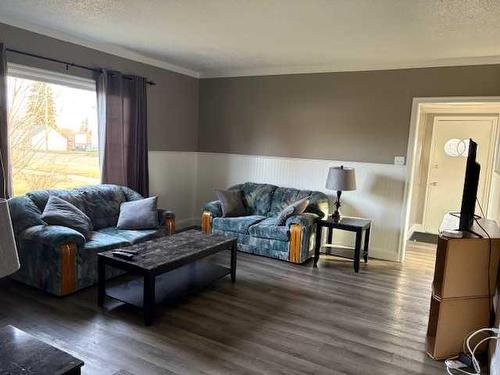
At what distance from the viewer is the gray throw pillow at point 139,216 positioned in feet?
13.3

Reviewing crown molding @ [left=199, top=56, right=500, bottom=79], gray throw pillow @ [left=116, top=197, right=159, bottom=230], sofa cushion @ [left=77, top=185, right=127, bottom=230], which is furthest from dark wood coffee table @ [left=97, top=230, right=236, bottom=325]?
crown molding @ [left=199, top=56, right=500, bottom=79]

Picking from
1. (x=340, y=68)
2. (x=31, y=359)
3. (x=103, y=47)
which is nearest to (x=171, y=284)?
(x=31, y=359)

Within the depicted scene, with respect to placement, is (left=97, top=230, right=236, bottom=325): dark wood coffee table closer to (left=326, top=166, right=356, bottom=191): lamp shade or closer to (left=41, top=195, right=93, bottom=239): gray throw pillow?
(left=41, top=195, right=93, bottom=239): gray throw pillow

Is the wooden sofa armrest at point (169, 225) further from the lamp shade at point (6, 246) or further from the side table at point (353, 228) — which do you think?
the lamp shade at point (6, 246)

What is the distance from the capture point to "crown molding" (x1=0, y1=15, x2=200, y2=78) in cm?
362

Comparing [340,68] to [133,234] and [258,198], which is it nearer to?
[258,198]

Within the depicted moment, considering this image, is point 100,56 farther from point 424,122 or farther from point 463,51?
point 424,122

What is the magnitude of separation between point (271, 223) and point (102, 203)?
6.75 ft

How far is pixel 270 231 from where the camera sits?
4.51 metres

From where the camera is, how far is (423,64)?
14.6 ft

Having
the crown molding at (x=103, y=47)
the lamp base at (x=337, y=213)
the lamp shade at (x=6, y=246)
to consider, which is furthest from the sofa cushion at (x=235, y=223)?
the lamp shade at (x=6, y=246)

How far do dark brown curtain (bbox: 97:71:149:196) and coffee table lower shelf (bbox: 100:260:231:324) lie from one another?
1529 millimetres

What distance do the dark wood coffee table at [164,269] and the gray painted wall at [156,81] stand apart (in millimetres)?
2190

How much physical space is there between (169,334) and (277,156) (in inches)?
131
